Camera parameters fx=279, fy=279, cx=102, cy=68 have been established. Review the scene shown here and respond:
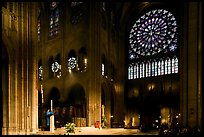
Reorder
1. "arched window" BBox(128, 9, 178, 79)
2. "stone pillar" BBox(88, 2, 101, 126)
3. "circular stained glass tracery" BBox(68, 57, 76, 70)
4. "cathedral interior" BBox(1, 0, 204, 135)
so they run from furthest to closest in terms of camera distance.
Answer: "arched window" BBox(128, 9, 178, 79), "circular stained glass tracery" BBox(68, 57, 76, 70), "cathedral interior" BBox(1, 0, 204, 135), "stone pillar" BBox(88, 2, 101, 126)

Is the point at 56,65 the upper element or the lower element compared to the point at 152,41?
lower

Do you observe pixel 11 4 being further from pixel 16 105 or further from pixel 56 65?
pixel 56 65

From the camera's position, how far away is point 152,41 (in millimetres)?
38062

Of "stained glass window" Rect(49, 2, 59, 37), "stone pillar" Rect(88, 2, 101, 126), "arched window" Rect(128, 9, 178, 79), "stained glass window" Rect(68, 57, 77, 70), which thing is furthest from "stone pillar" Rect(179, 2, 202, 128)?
"stained glass window" Rect(49, 2, 59, 37)

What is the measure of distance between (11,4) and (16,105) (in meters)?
6.47

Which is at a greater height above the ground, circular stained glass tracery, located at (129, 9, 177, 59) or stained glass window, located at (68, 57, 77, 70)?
circular stained glass tracery, located at (129, 9, 177, 59)

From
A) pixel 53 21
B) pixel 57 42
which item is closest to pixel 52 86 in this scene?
pixel 57 42

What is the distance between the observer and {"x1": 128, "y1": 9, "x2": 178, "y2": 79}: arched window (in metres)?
36.4

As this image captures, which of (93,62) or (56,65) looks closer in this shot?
(93,62)

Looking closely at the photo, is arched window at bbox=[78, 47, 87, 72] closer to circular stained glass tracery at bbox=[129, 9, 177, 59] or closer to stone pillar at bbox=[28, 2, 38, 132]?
circular stained glass tracery at bbox=[129, 9, 177, 59]

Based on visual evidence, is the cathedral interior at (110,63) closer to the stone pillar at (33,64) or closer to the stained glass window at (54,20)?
the stained glass window at (54,20)

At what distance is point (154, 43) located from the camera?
124 ft

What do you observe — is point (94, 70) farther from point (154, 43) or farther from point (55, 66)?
point (154, 43)

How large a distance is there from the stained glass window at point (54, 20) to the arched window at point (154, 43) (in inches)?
427
